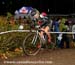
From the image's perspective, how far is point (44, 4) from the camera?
1702 cm

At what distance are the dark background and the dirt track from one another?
13.6 ft

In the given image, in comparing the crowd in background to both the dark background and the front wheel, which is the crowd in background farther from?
the dark background

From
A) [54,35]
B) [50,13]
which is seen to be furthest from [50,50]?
[50,13]

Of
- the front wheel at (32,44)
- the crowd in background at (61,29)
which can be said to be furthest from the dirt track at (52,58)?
the crowd in background at (61,29)

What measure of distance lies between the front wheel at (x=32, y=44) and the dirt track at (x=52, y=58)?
190 mm

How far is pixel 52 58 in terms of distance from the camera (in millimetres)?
11672

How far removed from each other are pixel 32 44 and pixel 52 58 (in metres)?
0.92

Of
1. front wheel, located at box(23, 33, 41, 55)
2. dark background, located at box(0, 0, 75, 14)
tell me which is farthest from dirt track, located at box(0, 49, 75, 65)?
dark background, located at box(0, 0, 75, 14)

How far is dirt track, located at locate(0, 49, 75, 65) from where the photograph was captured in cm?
1105

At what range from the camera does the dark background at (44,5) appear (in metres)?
16.8

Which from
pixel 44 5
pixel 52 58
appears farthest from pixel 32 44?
pixel 44 5

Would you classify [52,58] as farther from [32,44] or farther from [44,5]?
[44,5]

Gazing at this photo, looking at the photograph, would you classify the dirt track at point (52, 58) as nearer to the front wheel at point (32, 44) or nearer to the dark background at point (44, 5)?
the front wheel at point (32, 44)

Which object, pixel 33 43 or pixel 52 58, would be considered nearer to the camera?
pixel 52 58
